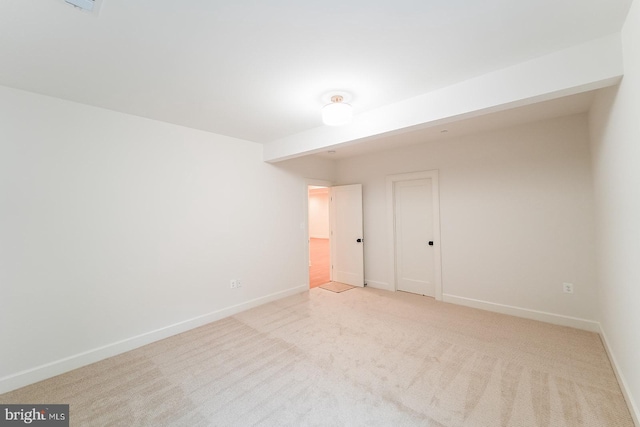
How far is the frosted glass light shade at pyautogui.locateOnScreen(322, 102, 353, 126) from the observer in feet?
7.59

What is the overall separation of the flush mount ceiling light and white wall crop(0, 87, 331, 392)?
1.85 m

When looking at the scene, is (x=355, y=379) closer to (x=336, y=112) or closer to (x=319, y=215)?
(x=336, y=112)

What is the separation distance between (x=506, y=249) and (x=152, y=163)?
15.2ft

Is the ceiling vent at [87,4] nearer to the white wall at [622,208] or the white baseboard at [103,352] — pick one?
the white wall at [622,208]

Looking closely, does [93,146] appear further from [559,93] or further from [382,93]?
[559,93]

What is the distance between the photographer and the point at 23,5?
1289mm

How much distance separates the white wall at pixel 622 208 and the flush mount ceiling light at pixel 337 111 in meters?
1.74

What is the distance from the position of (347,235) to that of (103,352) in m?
3.85

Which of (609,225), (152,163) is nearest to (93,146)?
(152,163)

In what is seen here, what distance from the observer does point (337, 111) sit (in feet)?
7.64

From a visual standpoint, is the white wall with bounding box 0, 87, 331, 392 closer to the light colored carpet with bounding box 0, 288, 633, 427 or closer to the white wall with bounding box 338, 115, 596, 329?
the light colored carpet with bounding box 0, 288, 633, 427

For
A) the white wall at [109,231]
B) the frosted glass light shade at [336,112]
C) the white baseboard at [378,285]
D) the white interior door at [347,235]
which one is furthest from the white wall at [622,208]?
the white wall at [109,231]

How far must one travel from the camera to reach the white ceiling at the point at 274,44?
1359 mm

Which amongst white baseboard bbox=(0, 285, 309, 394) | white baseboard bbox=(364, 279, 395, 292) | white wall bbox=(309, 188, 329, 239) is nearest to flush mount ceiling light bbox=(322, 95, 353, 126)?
white baseboard bbox=(0, 285, 309, 394)
